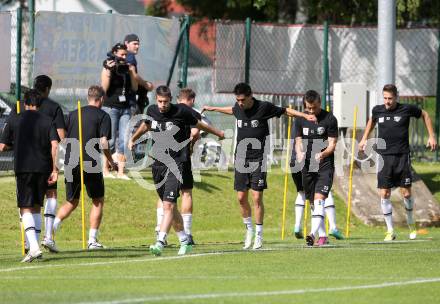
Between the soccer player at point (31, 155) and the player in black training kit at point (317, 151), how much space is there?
410 centimetres

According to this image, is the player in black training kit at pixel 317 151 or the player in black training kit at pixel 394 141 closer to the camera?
the player in black training kit at pixel 317 151

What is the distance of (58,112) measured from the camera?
16.2 meters

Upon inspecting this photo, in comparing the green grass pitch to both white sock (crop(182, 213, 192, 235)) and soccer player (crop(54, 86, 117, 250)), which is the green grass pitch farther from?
soccer player (crop(54, 86, 117, 250))

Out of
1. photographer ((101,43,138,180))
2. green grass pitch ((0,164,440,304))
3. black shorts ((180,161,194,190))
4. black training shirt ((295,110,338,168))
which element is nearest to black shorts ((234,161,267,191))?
black shorts ((180,161,194,190))

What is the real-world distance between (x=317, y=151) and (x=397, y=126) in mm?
2084

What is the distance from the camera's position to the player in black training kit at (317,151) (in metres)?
17.2

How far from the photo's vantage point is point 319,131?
57.4 feet

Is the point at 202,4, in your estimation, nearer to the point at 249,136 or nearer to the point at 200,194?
the point at 200,194

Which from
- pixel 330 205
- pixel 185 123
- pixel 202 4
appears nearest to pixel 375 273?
pixel 185 123

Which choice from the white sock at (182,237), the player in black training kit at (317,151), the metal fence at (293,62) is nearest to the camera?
the white sock at (182,237)

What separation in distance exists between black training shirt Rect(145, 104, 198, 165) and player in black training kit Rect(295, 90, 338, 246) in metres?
2.11

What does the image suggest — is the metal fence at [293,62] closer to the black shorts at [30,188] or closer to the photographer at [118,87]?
the photographer at [118,87]

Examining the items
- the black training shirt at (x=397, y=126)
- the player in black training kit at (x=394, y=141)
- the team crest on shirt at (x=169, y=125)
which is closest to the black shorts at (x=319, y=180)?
the player in black training kit at (x=394, y=141)

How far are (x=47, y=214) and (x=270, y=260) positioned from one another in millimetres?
3471
